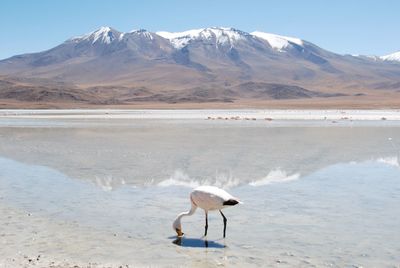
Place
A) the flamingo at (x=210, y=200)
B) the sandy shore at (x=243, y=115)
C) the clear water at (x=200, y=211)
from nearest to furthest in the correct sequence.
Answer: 1. the clear water at (x=200, y=211)
2. the flamingo at (x=210, y=200)
3. the sandy shore at (x=243, y=115)

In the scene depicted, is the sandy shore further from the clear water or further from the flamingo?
the flamingo

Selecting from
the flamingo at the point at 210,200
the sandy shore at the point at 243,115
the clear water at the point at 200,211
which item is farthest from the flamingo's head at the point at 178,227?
the sandy shore at the point at 243,115

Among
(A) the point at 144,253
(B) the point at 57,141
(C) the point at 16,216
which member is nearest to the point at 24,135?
(B) the point at 57,141

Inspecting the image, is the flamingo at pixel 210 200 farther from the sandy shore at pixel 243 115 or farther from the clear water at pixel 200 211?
the sandy shore at pixel 243 115

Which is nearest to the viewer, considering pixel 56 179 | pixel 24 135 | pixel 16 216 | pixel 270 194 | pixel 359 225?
pixel 359 225

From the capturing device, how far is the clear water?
23.0 feet

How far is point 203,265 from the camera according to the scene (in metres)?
6.64

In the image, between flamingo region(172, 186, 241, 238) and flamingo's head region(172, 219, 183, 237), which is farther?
flamingo's head region(172, 219, 183, 237)

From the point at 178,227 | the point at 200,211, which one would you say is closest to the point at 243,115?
the point at 200,211

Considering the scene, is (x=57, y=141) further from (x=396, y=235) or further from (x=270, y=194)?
(x=396, y=235)

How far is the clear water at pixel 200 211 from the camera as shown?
700 centimetres

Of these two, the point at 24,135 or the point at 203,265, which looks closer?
the point at 203,265

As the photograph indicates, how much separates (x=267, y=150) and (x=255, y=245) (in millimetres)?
11059

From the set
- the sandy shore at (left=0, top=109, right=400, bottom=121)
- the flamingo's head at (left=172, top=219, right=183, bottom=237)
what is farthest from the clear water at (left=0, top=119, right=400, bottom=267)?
the sandy shore at (left=0, top=109, right=400, bottom=121)
